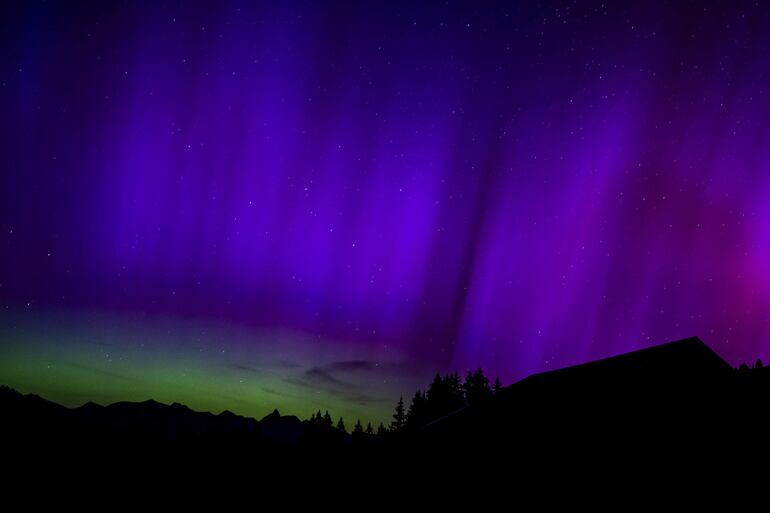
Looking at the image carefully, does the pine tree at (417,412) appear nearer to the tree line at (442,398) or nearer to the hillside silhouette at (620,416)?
the tree line at (442,398)

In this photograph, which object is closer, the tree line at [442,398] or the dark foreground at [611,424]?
the dark foreground at [611,424]

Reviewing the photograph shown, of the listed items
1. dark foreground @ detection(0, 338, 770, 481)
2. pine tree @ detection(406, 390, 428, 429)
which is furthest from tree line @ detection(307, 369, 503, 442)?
dark foreground @ detection(0, 338, 770, 481)

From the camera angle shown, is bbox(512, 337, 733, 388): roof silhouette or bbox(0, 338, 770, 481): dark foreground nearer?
bbox(0, 338, 770, 481): dark foreground

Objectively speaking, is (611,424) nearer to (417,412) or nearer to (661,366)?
(661,366)

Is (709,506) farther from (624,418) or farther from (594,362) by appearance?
(594,362)

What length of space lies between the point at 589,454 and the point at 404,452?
536cm

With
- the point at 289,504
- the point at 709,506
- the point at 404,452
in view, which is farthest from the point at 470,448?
the point at 289,504

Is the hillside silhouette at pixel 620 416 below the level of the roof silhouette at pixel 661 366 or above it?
below

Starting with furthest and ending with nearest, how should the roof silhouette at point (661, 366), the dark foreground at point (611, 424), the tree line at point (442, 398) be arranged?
the tree line at point (442, 398) < the roof silhouette at point (661, 366) < the dark foreground at point (611, 424)

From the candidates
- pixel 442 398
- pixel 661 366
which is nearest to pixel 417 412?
pixel 442 398

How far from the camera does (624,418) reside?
926 centimetres

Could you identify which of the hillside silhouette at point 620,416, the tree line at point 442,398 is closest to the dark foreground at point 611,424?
the hillside silhouette at point 620,416

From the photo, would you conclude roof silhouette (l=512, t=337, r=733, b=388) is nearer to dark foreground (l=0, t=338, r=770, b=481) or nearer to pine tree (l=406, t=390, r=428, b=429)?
dark foreground (l=0, t=338, r=770, b=481)

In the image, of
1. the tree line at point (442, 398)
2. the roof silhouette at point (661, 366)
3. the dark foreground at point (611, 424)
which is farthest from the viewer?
the tree line at point (442, 398)
